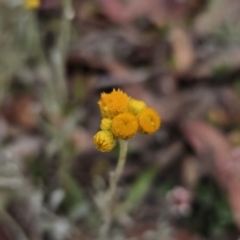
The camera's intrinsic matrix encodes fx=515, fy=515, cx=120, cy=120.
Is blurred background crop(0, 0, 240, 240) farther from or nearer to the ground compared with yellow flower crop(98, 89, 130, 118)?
farther from the ground

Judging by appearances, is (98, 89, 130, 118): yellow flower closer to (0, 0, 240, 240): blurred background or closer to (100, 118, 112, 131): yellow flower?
(100, 118, 112, 131): yellow flower

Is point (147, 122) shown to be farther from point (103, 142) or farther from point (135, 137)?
point (135, 137)

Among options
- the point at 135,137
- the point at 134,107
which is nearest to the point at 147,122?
the point at 134,107

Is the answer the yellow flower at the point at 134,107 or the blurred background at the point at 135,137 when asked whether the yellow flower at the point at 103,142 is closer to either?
the yellow flower at the point at 134,107

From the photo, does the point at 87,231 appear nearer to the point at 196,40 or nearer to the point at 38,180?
the point at 38,180

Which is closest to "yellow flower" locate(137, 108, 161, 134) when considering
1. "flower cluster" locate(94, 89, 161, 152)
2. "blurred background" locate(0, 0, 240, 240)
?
"flower cluster" locate(94, 89, 161, 152)

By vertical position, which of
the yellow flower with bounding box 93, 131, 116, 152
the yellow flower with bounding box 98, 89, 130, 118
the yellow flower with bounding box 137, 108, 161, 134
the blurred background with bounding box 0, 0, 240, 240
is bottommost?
the yellow flower with bounding box 93, 131, 116, 152
